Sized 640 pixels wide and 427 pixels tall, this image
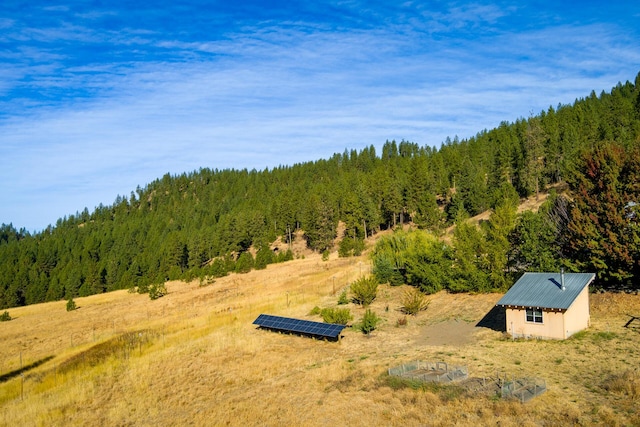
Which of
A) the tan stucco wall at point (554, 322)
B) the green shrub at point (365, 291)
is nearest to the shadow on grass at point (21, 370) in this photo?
the green shrub at point (365, 291)

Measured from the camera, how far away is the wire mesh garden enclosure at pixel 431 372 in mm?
20344

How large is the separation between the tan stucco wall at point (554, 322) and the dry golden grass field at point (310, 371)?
2.71 feet

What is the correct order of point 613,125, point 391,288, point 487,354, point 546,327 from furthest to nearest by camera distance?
point 613,125 < point 391,288 < point 546,327 < point 487,354

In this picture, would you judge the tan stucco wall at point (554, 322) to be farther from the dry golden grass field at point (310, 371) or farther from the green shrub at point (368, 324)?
the green shrub at point (368, 324)

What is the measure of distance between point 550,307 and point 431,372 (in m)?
9.98

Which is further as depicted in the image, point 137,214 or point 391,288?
point 137,214

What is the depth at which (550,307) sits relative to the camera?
26.5 m

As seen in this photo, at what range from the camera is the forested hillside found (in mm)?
34094

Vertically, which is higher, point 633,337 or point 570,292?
point 570,292

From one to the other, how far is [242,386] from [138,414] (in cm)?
504

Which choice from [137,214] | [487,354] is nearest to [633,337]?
[487,354]

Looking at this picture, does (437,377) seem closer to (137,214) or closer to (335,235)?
(335,235)

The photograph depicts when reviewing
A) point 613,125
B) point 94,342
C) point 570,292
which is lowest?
point 94,342

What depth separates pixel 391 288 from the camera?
45969 millimetres
